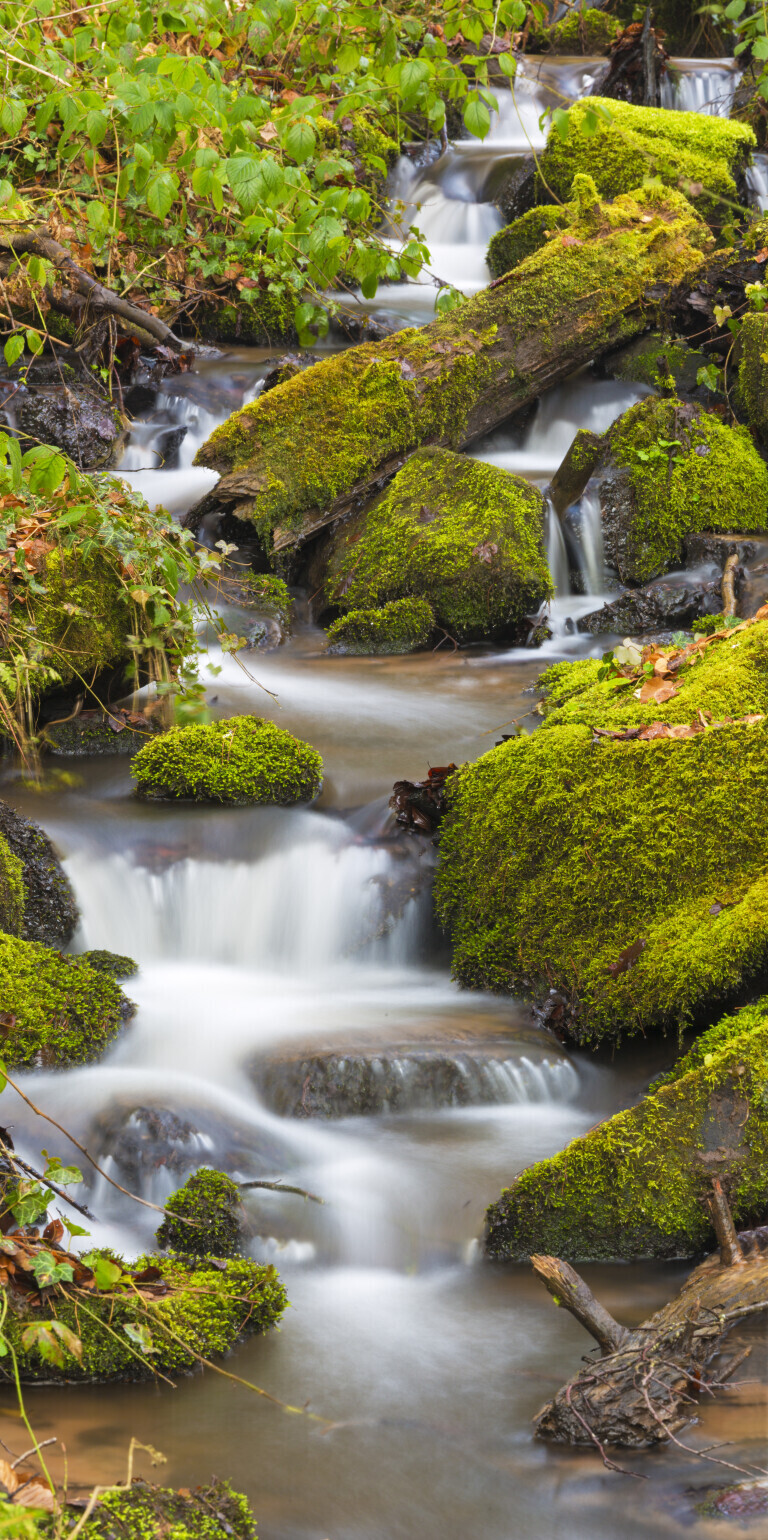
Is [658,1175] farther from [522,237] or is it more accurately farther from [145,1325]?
[522,237]

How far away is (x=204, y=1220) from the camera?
3336 mm

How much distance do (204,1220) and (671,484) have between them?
610cm

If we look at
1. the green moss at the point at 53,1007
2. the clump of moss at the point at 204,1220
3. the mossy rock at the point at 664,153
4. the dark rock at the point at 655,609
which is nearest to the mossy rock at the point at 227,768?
the green moss at the point at 53,1007

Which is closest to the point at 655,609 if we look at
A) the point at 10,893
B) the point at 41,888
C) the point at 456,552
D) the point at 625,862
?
the point at 456,552

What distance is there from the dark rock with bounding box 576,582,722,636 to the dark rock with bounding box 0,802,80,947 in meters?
4.01

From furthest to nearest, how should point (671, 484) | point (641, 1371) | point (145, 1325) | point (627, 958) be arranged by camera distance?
point (671, 484) → point (627, 958) → point (145, 1325) → point (641, 1371)

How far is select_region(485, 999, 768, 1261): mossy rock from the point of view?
331 cm

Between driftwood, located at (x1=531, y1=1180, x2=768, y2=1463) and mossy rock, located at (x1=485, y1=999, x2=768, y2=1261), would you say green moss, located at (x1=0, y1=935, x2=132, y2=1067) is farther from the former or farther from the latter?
driftwood, located at (x1=531, y1=1180, x2=768, y2=1463)

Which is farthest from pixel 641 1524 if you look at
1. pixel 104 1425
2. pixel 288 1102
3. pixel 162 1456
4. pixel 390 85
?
pixel 390 85

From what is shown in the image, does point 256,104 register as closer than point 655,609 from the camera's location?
Yes

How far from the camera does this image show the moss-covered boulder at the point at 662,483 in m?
7.93

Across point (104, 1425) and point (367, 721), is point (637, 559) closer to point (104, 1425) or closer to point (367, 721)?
point (367, 721)

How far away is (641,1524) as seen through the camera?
7.97ft

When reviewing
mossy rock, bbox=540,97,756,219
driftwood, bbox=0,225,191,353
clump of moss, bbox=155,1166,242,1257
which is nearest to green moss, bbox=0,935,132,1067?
clump of moss, bbox=155,1166,242,1257
